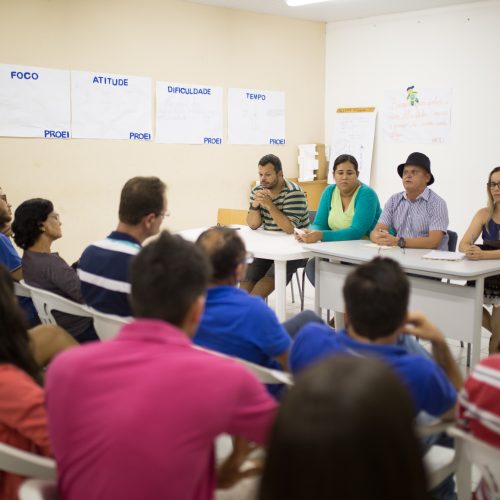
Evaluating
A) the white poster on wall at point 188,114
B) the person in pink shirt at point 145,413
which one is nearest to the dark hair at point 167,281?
the person in pink shirt at point 145,413

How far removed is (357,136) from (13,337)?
20.5 feet

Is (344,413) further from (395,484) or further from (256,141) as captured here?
(256,141)

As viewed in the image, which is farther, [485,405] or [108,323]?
[108,323]

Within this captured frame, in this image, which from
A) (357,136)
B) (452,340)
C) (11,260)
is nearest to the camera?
(11,260)

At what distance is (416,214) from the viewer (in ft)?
13.1

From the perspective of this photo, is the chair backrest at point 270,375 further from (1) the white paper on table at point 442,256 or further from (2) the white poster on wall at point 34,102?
(2) the white poster on wall at point 34,102

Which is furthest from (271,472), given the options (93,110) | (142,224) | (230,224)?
(93,110)

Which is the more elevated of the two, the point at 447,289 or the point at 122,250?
the point at 122,250

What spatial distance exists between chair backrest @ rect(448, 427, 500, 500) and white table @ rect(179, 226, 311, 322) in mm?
2326

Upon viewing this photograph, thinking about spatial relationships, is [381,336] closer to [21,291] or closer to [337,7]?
[21,291]

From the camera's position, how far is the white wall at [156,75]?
5.39 m

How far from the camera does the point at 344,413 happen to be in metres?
0.58

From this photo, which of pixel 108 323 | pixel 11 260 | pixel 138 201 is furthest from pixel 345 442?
pixel 11 260

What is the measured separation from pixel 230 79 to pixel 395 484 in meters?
6.45
